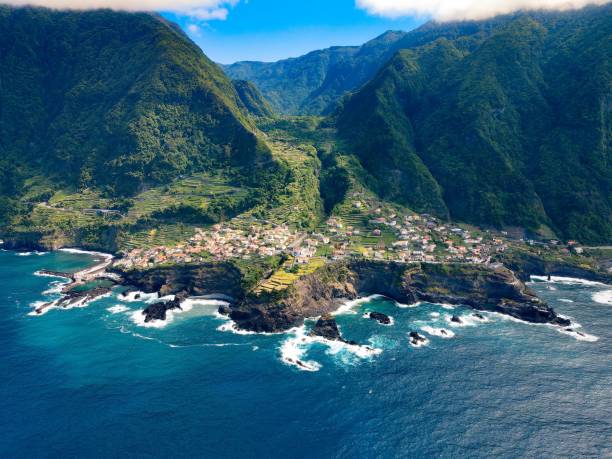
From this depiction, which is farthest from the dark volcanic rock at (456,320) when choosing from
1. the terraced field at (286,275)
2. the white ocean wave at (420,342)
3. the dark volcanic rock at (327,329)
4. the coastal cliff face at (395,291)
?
the terraced field at (286,275)

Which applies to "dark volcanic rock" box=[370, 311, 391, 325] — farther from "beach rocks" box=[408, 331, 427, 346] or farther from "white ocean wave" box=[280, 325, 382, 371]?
"white ocean wave" box=[280, 325, 382, 371]

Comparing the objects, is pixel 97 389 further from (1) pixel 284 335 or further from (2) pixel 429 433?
(2) pixel 429 433

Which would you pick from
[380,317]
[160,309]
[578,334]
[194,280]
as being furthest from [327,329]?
[578,334]

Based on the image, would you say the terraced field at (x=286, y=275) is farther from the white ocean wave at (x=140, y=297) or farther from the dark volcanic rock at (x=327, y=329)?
the white ocean wave at (x=140, y=297)

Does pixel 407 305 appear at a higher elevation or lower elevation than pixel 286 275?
lower

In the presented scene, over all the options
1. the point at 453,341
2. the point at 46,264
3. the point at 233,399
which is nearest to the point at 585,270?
the point at 453,341

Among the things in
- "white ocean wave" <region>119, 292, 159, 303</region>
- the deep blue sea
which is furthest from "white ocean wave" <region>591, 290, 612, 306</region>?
"white ocean wave" <region>119, 292, 159, 303</region>

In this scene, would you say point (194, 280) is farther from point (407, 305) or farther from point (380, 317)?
point (407, 305)
